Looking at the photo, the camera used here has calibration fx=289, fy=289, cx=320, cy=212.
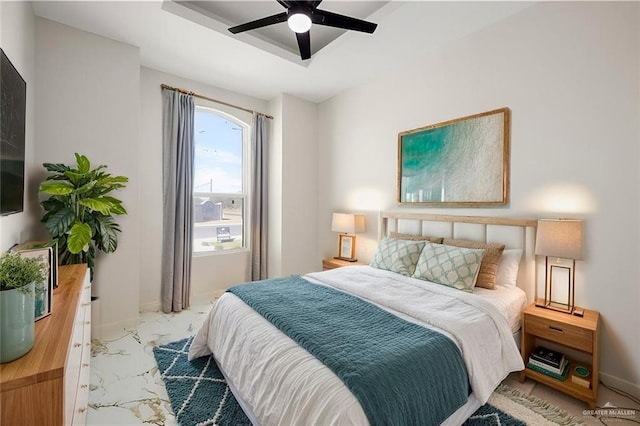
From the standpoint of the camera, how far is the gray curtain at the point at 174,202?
3467mm

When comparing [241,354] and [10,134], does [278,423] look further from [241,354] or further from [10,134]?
[10,134]

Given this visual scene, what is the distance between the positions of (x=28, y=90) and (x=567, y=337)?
4.38 metres

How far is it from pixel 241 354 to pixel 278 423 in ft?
1.73

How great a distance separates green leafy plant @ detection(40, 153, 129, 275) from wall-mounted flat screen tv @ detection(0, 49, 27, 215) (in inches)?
14.9

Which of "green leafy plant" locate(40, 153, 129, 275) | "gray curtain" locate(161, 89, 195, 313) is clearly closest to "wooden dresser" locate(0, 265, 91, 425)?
"green leafy plant" locate(40, 153, 129, 275)

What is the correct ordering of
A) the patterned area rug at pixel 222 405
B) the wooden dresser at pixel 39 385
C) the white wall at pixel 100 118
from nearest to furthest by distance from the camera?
the wooden dresser at pixel 39 385 → the patterned area rug at pixel 222 405 → the white wall at pixel 100 118

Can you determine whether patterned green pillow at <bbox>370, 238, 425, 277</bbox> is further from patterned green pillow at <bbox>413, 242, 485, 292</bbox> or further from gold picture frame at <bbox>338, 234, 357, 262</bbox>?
gold picture frame at <bbox>338, 234, 357, 262</bbox>

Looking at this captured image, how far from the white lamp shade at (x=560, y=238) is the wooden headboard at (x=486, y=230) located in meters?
0.21

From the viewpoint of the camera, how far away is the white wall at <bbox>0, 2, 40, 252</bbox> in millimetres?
1752

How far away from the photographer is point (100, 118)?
9.11ft

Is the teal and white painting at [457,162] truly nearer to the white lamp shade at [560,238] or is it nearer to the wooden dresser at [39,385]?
the white lamp shade at [560,238]

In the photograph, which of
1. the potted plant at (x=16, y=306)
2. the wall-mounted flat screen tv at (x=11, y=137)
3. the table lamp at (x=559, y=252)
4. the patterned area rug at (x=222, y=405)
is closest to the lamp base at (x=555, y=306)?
the table lamp at (x=559, y=252)

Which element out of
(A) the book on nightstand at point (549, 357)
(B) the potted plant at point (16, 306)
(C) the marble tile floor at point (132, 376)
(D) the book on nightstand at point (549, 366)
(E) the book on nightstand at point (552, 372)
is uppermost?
(B) the potted plant at point (16, 306)

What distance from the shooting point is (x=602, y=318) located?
2096 millimetres
